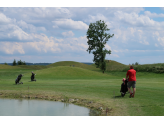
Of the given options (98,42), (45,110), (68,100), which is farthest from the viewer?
(98,42)

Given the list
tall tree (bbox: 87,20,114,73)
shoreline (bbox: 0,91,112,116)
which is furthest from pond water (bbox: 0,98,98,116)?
tall tree (bbox: 87,20,114,73)

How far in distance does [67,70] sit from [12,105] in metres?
49.9

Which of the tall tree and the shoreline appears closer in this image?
→ the shoreline

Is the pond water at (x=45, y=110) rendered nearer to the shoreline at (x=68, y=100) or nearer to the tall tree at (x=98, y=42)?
the shoreline at (x=68, y=100)

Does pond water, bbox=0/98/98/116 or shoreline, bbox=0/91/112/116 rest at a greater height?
Result: shoreline, bbox=0/91/112/116

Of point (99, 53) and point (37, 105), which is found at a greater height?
point (99, 53)

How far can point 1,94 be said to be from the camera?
20.5m

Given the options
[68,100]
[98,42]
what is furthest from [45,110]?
[98,42]

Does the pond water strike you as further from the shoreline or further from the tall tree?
the tall tree

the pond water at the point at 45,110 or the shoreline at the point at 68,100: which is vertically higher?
the shoreline at the point at 68,100

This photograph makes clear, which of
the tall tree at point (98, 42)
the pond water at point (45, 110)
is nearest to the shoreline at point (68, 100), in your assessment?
the pond water at point (45, 110)

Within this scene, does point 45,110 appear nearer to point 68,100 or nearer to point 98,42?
point 68,100
